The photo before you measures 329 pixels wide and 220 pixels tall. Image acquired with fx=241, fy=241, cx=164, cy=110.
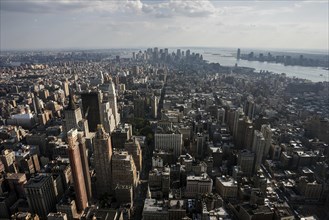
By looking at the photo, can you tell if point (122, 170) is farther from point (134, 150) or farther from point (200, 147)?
point (200, 147)

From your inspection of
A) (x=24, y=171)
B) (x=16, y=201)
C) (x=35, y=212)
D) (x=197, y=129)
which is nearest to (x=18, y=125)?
(x=24, y=171)

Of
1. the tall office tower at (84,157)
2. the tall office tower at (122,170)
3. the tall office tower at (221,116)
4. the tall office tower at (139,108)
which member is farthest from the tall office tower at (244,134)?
the tall office tower at (84,157)

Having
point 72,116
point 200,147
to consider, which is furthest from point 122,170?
point 72,116

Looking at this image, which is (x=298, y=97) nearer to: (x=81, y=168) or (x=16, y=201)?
(x=81, y=168)

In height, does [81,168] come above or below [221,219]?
above

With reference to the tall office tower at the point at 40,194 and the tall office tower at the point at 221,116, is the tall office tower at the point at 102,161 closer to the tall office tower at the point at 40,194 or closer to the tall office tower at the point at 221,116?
the tall office tower at the point at 40,194
